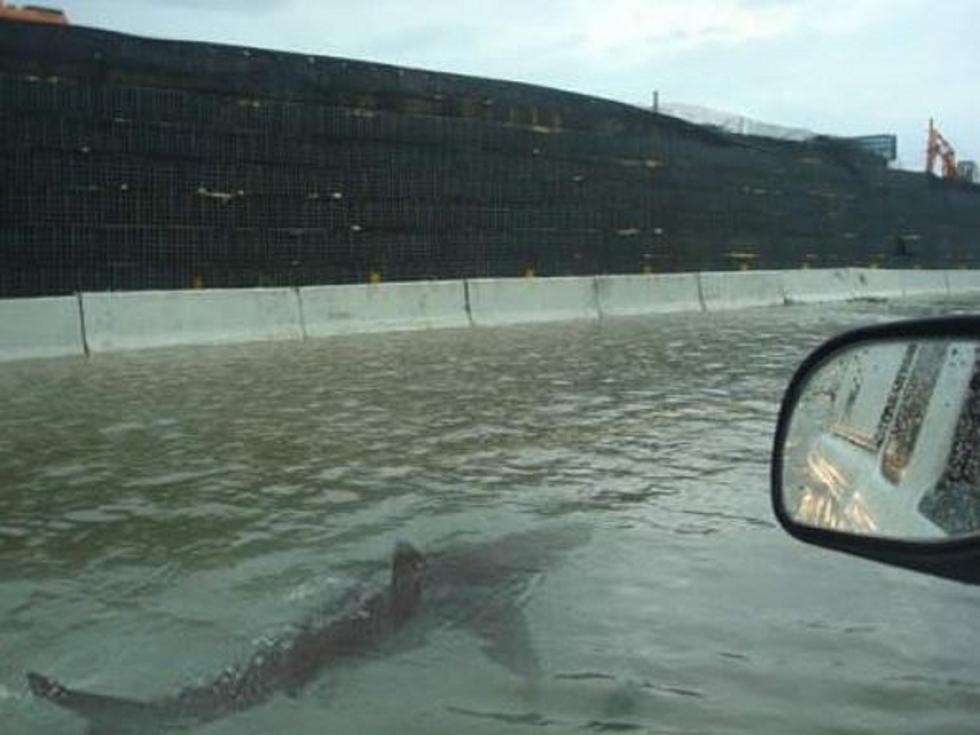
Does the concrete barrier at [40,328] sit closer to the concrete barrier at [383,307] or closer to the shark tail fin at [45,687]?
the concrete barrier at [383,307]

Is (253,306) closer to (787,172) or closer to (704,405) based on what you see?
(704,405)

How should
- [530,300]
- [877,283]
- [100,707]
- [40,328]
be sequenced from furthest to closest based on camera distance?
[877,283], [530,300], [40,328], [100,707]

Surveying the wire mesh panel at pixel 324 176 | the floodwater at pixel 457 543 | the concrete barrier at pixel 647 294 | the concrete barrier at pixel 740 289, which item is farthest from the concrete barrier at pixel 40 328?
the concrete barrier at pixel 740 289

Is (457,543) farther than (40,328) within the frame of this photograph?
No

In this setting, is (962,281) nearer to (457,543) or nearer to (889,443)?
(457,543)

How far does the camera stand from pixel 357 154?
2084 centimetres

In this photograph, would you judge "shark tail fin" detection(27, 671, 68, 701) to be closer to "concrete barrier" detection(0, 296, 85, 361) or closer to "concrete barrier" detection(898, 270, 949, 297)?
"concrete barrier" detection(0, 296, 85, 361)

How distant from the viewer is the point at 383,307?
1966 centimetres

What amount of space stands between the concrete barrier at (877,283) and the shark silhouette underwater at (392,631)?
2772 centimetres

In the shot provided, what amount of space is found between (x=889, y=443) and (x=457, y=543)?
3643mm

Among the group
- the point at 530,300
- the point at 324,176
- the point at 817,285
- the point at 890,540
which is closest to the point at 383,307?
the point at 324,176

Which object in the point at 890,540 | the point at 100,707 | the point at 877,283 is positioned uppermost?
the point at 890,540

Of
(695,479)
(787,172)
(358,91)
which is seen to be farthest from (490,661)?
(787,172)

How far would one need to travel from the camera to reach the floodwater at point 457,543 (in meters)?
4.22
